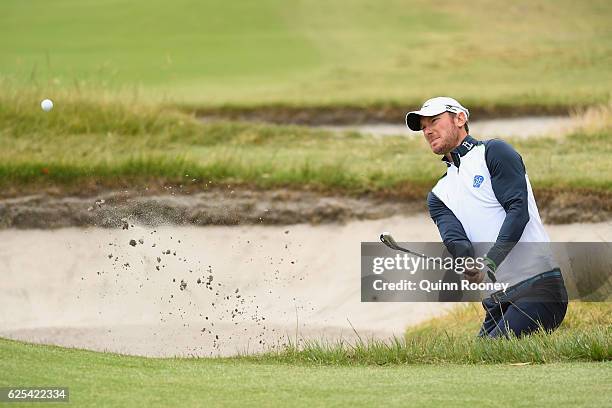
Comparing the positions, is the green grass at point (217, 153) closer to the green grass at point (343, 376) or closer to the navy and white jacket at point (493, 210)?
the navy and white jacket at point (493, 210)

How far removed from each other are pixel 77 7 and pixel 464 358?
90.5 ft

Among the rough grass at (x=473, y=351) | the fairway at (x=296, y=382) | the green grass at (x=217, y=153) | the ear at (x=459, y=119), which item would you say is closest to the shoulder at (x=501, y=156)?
the ear at (x=459, y=119)

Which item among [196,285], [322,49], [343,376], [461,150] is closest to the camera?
[343,376]

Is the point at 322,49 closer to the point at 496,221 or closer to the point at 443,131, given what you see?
the point at 443,131

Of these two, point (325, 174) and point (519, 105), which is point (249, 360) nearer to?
point (325, 174)

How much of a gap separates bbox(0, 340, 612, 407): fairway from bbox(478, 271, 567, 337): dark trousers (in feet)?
1.77

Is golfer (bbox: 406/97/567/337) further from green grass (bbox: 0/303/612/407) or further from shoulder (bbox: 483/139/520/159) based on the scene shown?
green grass (bbox: 0/303/612/407)

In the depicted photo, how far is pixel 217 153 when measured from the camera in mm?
15711

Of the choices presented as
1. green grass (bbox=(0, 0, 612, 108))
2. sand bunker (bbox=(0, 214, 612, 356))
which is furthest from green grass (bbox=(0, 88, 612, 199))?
→ green grass (bbox=(0, 0, 612, 108))

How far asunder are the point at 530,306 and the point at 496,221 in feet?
1.70

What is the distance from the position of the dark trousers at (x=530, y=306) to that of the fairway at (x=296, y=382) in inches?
21.3

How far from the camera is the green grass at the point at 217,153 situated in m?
14.4

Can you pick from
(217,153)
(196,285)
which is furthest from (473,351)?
(217,153)

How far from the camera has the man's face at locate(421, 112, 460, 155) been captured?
22.1 feet
